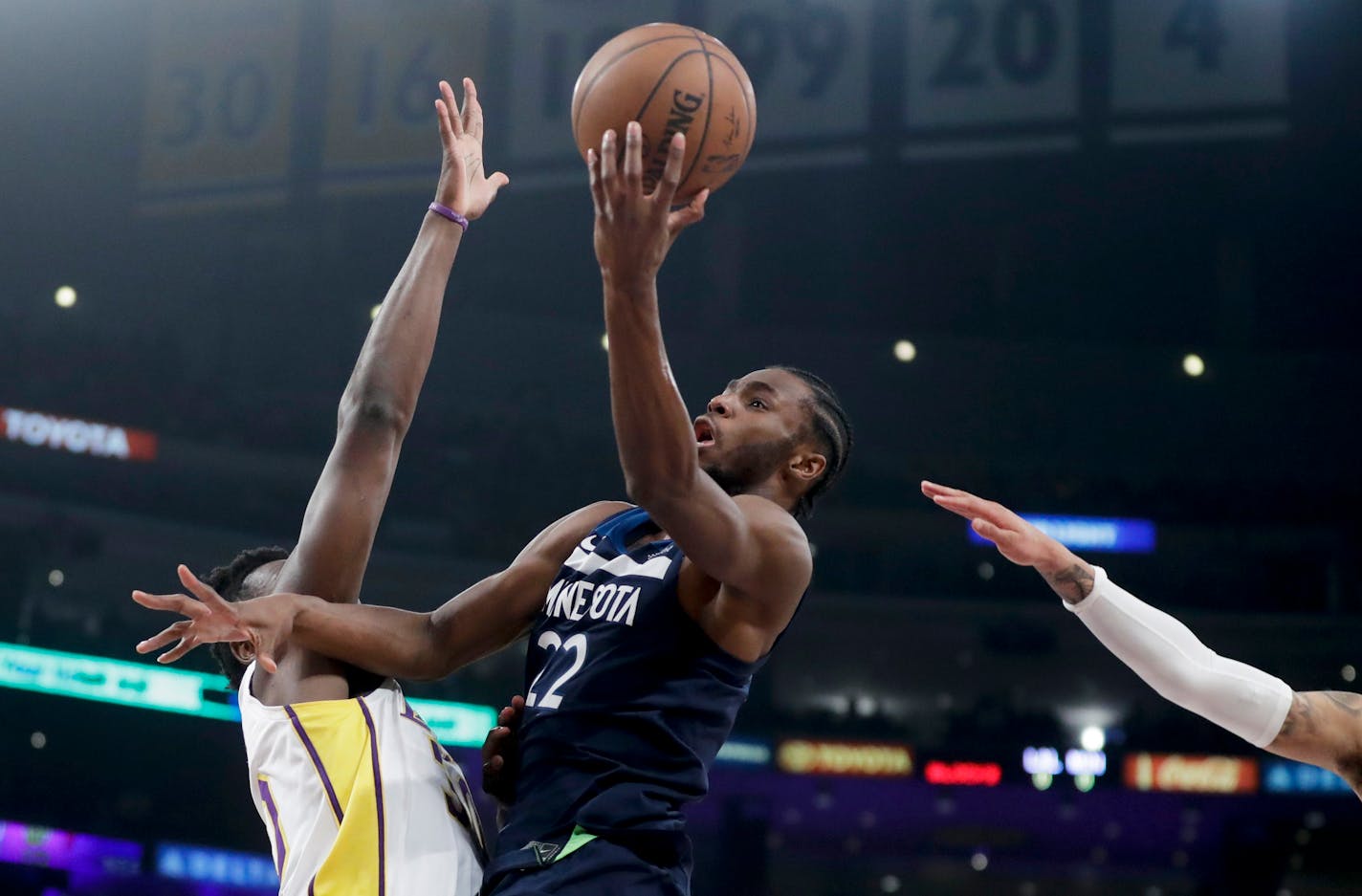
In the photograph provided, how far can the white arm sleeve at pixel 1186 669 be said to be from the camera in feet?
8.23

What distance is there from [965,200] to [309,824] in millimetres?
14019

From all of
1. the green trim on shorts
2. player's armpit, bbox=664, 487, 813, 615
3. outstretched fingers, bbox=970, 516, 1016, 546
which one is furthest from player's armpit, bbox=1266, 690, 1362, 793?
the green trim on shorts

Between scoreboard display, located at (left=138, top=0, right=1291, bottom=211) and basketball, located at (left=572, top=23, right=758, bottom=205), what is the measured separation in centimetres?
935

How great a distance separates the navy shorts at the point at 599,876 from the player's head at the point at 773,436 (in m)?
0.81

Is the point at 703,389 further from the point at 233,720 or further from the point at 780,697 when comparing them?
the point at 233,720

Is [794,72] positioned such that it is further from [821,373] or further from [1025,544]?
[1025,544]

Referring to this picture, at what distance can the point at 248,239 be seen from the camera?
52.1 feet

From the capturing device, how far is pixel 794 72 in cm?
1178

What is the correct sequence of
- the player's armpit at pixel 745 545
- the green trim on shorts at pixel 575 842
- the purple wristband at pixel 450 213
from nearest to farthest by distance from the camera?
the player's armpit at pixel 745 545
the green trim on shorts at pixel 575 842
the purple wristband at pixel 450 213

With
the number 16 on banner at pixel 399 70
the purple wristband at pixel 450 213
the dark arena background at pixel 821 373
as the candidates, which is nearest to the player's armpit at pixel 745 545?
the purple wristband at pixel 450 213

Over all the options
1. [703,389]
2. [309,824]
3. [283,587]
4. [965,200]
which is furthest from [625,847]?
[703,389]

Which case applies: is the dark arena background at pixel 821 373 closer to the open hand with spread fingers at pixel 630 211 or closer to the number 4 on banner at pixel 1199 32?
the number 4 on banner at pixel 1199 32

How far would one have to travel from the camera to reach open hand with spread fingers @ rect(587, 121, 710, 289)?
2031 mm

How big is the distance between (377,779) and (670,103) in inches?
55.8
